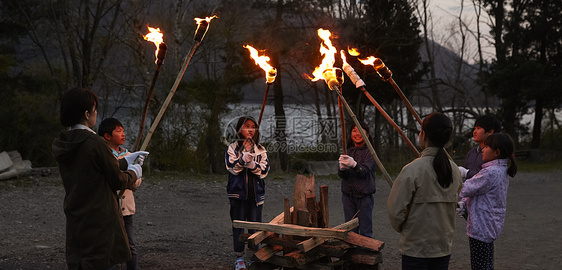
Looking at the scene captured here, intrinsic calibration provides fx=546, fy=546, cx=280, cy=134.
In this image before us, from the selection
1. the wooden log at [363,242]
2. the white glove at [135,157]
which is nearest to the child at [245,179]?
the wooden log at [363,242]

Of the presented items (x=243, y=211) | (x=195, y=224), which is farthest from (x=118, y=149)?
(x=195, y=224)

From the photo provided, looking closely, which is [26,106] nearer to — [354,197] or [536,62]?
[354,197]

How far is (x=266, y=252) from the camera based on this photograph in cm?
482

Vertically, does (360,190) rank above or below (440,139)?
below

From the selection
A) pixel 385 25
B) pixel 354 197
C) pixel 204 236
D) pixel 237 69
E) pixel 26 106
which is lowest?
pixel 204 236

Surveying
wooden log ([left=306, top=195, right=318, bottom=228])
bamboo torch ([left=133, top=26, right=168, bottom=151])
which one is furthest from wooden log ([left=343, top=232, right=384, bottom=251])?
bamboo torch ([left=133, top=26, right=168, bottom=151])

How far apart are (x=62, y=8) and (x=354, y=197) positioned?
14.6 metres

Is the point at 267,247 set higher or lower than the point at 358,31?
lower

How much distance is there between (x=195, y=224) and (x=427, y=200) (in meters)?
5.90

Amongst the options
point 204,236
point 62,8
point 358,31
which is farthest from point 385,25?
point 204,236

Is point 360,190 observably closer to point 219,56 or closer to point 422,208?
point 422,208

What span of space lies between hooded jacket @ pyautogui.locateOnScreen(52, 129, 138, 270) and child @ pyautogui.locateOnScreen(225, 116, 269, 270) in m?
2.32

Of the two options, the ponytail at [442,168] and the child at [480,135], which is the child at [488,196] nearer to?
the child at [480,135]

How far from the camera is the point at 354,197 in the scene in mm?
5918
